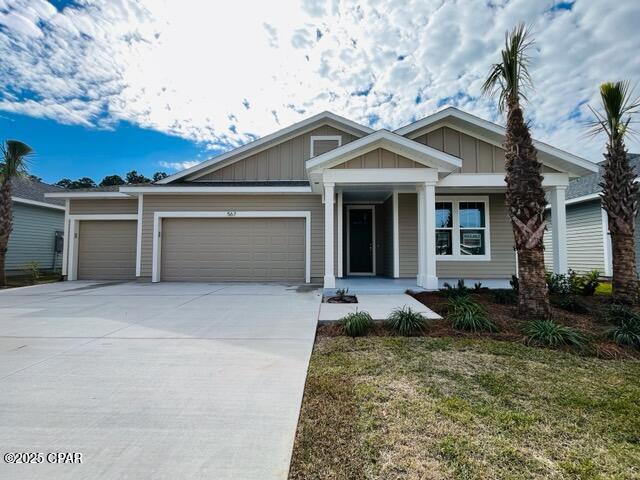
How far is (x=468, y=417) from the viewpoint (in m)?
2.29

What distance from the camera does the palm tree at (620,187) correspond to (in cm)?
604

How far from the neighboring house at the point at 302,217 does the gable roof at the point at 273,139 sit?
1.5 inches

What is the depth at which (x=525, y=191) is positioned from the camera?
5180 mm

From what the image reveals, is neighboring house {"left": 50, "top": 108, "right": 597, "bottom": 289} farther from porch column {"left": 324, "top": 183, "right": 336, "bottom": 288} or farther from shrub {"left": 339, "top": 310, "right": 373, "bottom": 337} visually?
shrub {"left": 339, "top": 310, "right": 373, "bottom": 337}

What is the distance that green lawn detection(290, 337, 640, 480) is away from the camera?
1784 millimetres

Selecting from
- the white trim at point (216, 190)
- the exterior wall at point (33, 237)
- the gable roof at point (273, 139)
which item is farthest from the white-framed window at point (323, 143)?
the exterior wall at point (33, 237)

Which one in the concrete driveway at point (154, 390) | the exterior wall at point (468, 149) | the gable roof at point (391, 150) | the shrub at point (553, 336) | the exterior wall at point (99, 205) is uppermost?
the exterior wall at point (468, 149)

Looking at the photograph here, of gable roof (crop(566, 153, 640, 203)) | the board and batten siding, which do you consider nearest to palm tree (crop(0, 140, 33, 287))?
the board and batten siding

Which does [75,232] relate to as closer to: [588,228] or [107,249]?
[107,249]

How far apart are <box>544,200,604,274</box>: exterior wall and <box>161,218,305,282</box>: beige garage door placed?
32.1 feet

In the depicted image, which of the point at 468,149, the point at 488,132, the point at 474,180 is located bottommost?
the point at 474,180

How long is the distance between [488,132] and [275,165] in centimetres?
715

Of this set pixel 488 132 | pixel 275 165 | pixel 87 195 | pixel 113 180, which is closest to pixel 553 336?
pixel 488 132

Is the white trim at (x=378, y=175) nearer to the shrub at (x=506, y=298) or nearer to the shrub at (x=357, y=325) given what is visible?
the shrub at (x=506, y=298)
